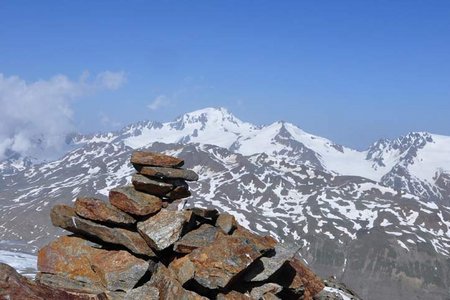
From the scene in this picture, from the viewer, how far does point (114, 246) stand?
2852 centimetres

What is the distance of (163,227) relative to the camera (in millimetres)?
27641

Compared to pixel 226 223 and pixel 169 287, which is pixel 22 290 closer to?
pixel 169 287

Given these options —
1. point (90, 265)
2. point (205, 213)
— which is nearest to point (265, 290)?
point (205, 213)

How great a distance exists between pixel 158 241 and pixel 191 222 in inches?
116

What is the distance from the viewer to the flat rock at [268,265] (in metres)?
27.4

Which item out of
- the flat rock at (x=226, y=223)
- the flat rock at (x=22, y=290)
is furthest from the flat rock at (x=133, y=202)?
the flat rock at (x=22, y=290)

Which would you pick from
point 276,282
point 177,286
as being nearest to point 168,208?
point 177,286

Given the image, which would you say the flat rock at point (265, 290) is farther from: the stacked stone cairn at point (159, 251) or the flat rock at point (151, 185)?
the flat rock at point (151, 185)

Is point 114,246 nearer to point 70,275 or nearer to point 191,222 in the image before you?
point 70,275

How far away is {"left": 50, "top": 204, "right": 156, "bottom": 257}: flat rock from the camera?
2739 cm

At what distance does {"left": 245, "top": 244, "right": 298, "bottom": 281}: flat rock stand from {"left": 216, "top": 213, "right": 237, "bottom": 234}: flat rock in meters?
Result: 2.94

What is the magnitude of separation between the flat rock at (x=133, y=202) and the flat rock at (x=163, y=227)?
0.60m

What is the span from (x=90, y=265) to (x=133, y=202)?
4453mm

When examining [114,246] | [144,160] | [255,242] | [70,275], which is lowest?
[70,275]
